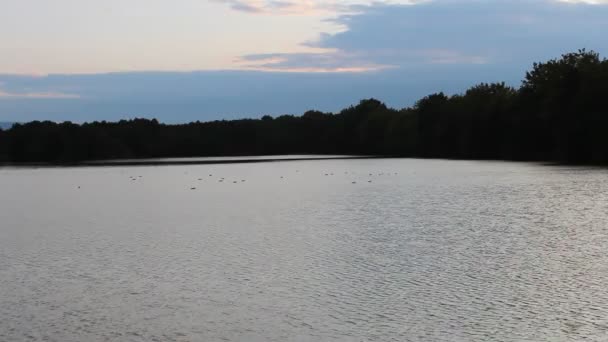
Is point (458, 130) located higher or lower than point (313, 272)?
higher

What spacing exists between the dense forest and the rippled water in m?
50.5

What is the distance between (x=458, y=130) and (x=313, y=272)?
11821 cm

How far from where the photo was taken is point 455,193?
48406 mm

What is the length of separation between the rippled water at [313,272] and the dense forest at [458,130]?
50.5 metres

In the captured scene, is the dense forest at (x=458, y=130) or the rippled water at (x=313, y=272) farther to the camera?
the dense forest at (x=458, y=130)

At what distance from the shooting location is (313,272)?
69.6ft

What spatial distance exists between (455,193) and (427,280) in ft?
97.0

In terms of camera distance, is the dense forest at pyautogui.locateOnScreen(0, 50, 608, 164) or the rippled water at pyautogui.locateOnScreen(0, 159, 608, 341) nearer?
the rippled water at pyautogui.locateOnScreen(0, 159, 608, 341)

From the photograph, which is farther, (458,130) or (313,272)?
(458,130)

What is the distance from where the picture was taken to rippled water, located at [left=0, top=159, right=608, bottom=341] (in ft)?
50.4

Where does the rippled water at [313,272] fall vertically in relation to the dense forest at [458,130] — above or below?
below

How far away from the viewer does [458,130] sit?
136 m

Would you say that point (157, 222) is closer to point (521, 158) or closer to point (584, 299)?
point (584, 299)

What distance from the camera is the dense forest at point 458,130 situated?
295ft
